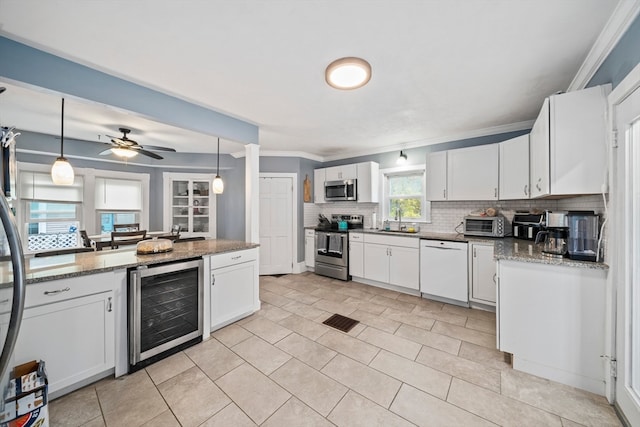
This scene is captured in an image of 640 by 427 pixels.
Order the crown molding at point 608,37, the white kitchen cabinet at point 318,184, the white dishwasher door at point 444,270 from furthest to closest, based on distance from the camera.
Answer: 1. the white kitchen cabinet at point 318,184
2. the white dishwasher door at point 444,270
3. the crown molding at point 608,37

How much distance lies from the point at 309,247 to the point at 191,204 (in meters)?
2.87

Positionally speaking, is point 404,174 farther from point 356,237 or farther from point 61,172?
point 61,172

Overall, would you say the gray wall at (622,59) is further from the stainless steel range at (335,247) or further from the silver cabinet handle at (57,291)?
the silver cabinet handle at (57,291)

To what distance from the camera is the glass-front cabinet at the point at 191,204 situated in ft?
16.7

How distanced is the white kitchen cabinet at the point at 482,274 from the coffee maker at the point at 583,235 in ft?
3.47

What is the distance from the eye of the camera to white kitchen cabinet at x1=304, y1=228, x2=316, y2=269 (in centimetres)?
476

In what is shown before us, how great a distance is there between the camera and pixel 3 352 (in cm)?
84

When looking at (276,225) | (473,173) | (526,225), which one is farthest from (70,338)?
(526,225)

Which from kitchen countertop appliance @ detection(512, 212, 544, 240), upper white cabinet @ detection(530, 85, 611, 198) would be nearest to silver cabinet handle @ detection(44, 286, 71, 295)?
upper white cabinet @ detection(530, 85, 611, 198)

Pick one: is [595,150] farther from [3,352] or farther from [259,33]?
[3,352]

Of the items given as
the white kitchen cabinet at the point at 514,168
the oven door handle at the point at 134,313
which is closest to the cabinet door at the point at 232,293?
the oven door handle at the point at 134,313

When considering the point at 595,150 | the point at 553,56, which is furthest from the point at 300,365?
the point at 553,56

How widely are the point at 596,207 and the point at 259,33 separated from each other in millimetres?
2964

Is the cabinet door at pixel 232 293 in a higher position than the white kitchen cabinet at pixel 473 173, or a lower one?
lower
